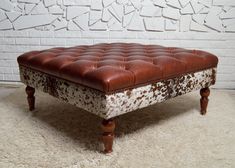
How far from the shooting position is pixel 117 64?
1.27 metres

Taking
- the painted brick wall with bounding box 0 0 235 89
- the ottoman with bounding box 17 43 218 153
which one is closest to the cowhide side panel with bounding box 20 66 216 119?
the ottoman with bounding box 17 43 218 153

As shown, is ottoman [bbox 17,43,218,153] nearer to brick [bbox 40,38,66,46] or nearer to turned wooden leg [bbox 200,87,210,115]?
turned wooden leg [bbox 200,87,210,115]

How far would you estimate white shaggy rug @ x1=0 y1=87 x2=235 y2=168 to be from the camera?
120cm

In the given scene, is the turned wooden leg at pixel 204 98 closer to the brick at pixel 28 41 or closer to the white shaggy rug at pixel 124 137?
the white shaggy rug at pixel 124 137

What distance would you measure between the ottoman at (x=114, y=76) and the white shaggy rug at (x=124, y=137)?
0.11 m

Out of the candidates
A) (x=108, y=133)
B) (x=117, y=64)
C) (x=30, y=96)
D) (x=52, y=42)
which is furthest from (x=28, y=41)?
(x=108, y=133)

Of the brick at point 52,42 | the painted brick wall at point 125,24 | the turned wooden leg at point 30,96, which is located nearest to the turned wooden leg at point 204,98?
the painted brick wall at point 125,24

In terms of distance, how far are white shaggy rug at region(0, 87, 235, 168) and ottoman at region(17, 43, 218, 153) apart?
110 mm

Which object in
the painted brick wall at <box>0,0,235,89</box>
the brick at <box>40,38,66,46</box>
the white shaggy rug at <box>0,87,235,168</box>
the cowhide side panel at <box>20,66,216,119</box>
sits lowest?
the white shaggy rug at <box>0,87,235,168</box>

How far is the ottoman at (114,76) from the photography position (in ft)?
3.77

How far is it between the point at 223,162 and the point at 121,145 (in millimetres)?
460

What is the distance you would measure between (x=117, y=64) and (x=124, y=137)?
Answer: 39 cm

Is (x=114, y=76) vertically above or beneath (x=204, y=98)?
above

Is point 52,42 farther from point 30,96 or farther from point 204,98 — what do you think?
point 204,98
